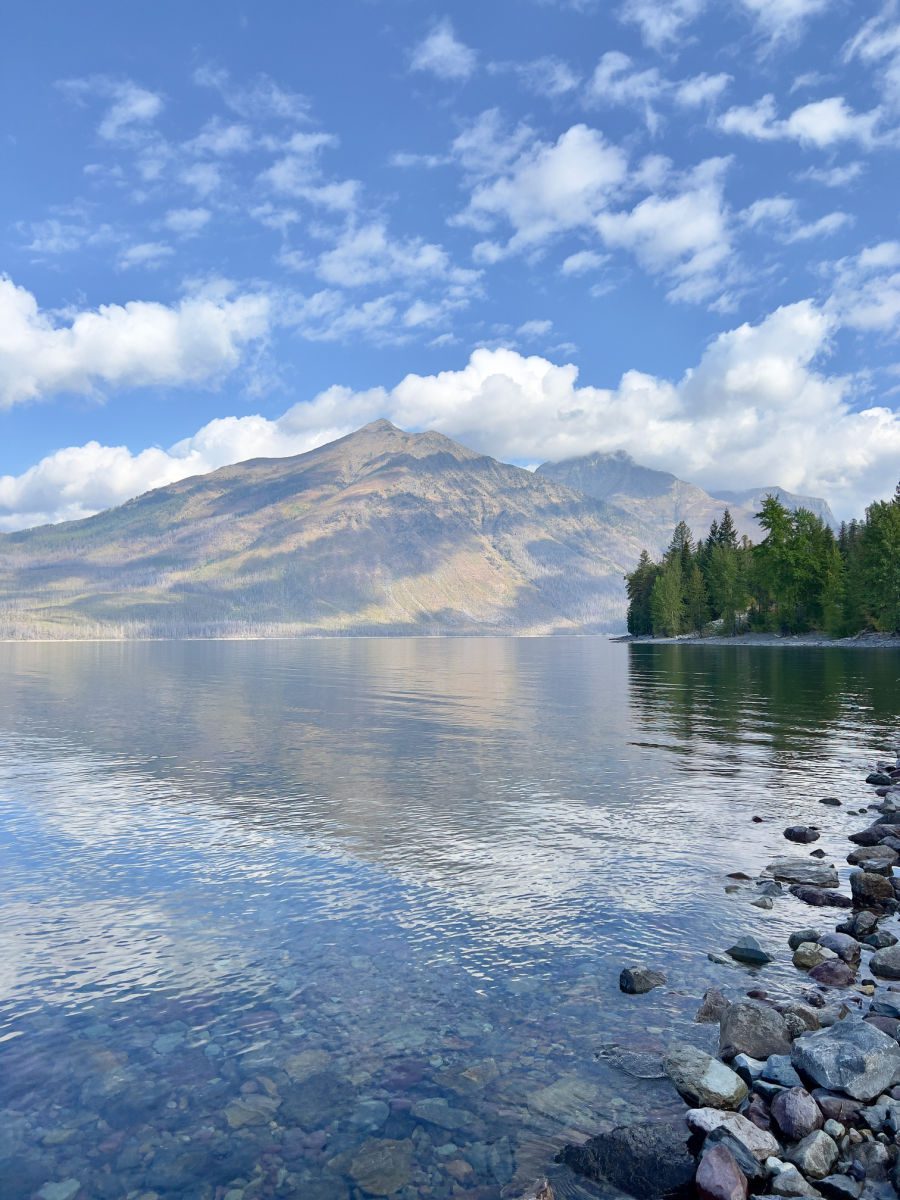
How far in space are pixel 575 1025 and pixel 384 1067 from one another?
12.6 feet

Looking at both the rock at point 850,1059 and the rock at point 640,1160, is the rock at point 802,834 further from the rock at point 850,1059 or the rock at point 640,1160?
the rock at point 640,1160

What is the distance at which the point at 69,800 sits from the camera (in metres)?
35.1

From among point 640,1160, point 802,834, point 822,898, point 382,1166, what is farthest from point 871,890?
point 382,1166

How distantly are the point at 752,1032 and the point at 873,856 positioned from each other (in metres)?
13.8

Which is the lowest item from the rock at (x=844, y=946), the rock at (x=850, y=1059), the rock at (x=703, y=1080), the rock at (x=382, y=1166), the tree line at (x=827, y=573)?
the rock at (x=382, y=1166)

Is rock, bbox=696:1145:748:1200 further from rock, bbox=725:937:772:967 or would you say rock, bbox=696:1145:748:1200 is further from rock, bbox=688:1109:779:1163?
rock, bbox=725:937:772:967

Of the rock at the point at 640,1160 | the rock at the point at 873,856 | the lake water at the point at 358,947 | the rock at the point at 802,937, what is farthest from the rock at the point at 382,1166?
the rock at the point at 873,856

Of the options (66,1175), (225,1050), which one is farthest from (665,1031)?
(66,1175)

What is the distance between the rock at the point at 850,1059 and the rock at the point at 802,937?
5.32 metres

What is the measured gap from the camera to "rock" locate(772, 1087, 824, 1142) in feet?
37.5

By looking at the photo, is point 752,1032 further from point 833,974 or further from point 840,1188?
point 833,974

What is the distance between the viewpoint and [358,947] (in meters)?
18.9

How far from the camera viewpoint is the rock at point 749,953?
705 inches

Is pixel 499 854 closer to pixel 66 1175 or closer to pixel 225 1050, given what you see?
pixel 225 1050
